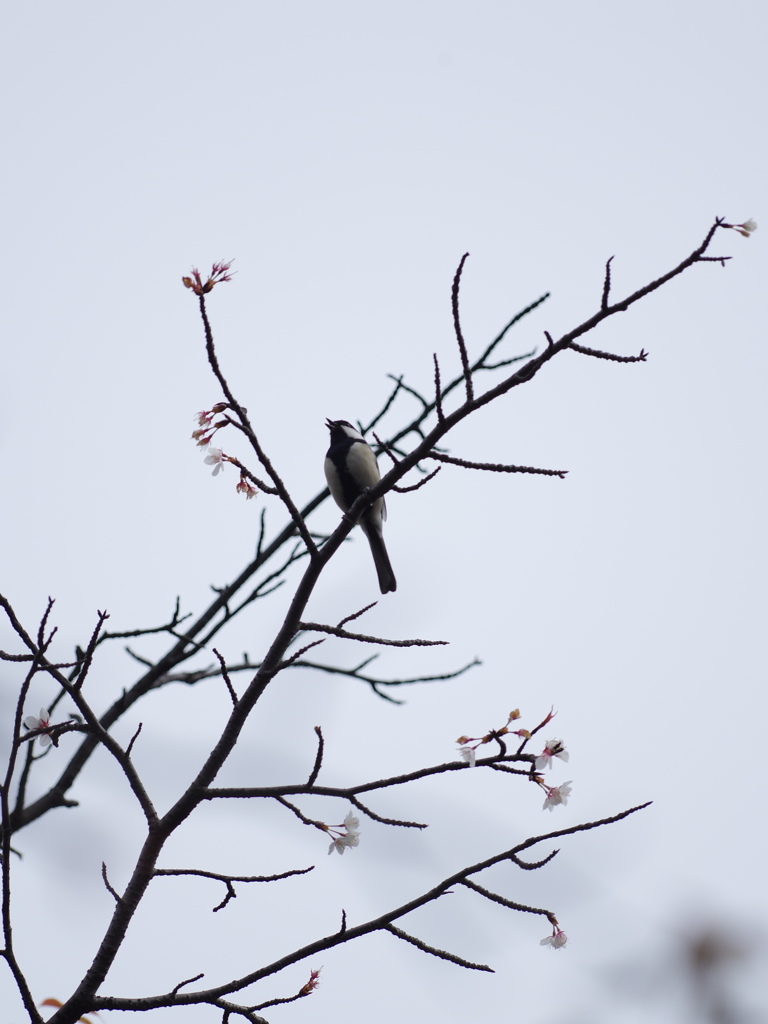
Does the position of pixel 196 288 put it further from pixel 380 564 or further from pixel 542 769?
pixel 380 564

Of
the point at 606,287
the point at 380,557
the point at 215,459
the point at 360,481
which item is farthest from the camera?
the point at 360,481

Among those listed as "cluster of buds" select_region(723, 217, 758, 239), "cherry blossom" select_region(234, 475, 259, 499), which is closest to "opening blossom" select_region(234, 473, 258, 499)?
"cherry blossom" select_region(234, 475, 259, 499)

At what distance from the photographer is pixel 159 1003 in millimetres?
2646

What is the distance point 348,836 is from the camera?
2.83 metres

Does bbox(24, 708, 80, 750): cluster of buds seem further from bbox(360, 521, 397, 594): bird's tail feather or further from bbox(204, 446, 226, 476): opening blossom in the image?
bbox(360, 521, 397, 594): bird's tail feather

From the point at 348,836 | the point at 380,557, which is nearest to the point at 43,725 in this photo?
the point at 348,836

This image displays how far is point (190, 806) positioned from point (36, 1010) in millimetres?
609

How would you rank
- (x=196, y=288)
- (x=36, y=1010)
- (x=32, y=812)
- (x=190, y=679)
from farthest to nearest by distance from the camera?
(x=190, y=679)
(x=32, y=812)
(x=196, y=288)
(x=36, y=1010)

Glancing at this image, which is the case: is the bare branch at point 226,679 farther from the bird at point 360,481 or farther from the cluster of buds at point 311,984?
the bird at point 360,481

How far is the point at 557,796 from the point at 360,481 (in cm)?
359

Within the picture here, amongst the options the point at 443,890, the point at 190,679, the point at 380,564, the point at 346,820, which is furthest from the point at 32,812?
the point at 443,890

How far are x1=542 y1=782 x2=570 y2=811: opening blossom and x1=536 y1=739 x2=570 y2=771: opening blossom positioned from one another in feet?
0.67

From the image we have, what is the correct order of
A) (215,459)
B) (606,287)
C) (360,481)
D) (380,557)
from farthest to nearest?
(360,481)
(380,557)
(215,459)
(606,287)

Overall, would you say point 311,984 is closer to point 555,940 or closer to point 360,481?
point 555,940
